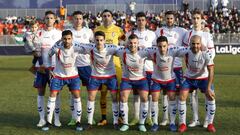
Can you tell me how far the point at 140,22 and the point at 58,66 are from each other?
1.97m

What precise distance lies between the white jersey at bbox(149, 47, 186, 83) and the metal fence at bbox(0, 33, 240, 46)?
2713cm

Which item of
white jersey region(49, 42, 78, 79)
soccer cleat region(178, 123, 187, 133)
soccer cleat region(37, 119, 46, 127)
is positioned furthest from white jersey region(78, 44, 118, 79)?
soccer cleat region(178, 123, 187, 133)

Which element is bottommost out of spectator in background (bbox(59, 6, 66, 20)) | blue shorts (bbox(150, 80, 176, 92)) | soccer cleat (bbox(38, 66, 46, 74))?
blue shorts (bbox(150, 80, 176, 92))

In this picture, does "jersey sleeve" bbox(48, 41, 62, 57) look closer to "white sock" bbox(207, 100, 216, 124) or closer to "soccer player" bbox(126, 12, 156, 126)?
"soccer player" bbox(126, 12, 156, 126)

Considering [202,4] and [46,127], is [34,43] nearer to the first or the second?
[46,127]

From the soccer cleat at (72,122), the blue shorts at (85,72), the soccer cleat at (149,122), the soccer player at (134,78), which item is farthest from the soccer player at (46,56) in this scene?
the soccer cleat at (149,122)

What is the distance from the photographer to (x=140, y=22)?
9.81 m

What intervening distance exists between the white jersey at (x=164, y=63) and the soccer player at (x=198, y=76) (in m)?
0.24

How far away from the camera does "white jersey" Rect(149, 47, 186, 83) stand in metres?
9.13

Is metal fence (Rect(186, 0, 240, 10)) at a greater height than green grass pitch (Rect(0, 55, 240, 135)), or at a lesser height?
greater

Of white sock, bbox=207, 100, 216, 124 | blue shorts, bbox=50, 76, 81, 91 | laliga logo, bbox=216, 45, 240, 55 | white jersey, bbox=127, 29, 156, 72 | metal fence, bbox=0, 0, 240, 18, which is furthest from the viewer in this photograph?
metal fence, bbox=0, 0, 240, 18

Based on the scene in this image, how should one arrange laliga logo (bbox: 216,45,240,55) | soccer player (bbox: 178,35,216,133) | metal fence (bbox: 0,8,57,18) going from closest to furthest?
soccer player (bbox: 178,35,216,133) → laliga logo (bbox: 216,45,240,55) → metal fence (bbox: 0,8,57,18)

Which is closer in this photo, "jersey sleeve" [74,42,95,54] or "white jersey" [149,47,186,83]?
"white jersey" [149,47,186,83]

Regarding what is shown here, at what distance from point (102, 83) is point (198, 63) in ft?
6.56
